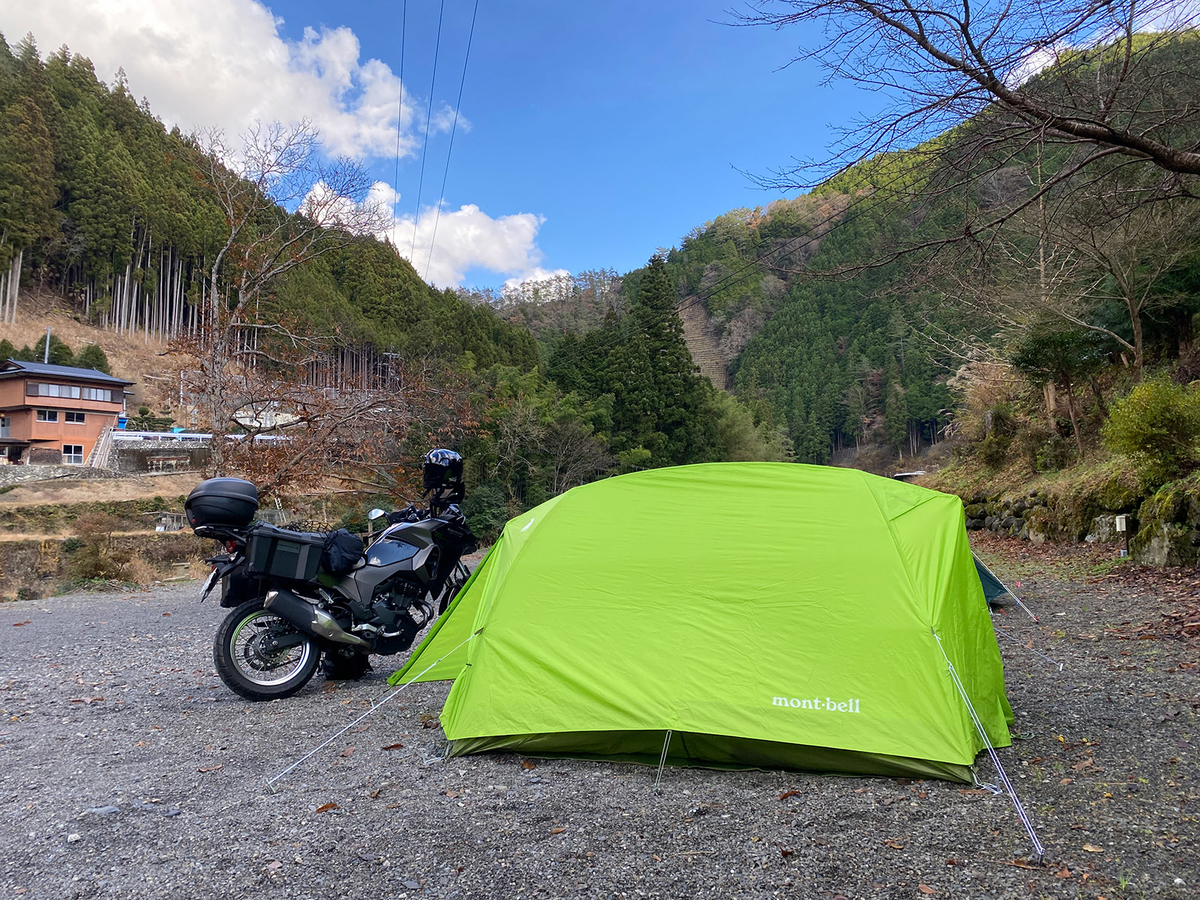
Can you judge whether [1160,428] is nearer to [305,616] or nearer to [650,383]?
[305,616]

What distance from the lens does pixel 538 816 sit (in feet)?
8.84

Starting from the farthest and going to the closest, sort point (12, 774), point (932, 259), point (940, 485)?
point (940, 485)
point (932, 259)
point (12, 774)

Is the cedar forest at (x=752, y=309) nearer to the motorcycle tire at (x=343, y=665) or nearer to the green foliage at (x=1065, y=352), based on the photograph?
the green foliage at (x=1065, y=352)

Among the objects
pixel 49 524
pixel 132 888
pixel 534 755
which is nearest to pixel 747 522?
pixel 534 755

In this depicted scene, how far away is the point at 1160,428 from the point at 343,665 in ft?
28.0

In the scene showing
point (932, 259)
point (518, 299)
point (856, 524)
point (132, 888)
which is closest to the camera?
point (132, 888)

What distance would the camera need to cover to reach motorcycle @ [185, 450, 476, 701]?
4.25m

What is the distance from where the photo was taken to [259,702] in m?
4.30

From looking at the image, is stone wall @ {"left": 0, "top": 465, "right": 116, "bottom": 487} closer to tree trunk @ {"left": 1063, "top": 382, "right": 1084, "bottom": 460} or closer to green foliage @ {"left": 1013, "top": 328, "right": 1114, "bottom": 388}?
green foliage @ {"left": 1013, "top": 328, "right": 1114, "bottom": 388}

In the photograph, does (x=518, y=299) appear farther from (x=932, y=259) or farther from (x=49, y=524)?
(x=932, y=259)

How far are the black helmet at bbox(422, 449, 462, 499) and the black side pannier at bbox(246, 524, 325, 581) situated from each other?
1046 millimetres

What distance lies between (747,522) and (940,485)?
16498 mm

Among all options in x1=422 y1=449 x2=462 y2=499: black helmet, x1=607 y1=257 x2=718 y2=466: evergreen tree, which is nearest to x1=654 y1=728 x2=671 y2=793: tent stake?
x1=422 y1=449 x2=462 y2=499: black helmet

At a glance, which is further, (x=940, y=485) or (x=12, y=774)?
(x=940, y=485)
